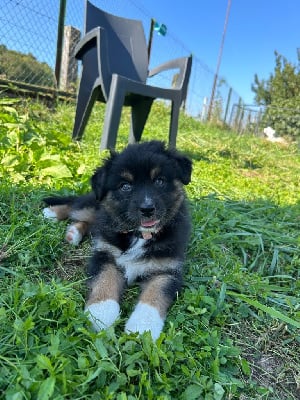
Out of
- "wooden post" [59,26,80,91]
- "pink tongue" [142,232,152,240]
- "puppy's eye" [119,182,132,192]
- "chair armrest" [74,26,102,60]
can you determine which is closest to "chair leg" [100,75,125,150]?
"chair armrest" [74,26,102,60]

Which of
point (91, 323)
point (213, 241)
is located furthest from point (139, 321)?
point (213, 241)

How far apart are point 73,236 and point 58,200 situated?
0.53 meters

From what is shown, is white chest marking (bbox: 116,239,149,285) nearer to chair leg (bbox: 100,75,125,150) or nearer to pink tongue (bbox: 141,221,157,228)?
pink tongue (bbox: 141,221,157,228)

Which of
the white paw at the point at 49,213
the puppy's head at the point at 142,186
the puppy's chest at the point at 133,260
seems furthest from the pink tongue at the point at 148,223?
the white paw at the point at 49,213

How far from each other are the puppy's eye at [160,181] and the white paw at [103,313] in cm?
83

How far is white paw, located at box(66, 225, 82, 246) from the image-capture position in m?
2.84

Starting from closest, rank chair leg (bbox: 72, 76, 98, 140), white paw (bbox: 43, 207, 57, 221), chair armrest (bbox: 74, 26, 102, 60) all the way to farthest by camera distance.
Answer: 1. white paw (bbox: 43, 207, 57, 221)
2. chair armrest (bbox: 74, 26, 102, 60)
3. chair leg (bbox: 72, 76, 98, 140)

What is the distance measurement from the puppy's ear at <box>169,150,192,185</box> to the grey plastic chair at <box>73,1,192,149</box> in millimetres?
2043

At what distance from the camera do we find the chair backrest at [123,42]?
573cm

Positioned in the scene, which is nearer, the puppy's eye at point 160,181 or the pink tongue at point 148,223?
the pink tongue at point 148,223

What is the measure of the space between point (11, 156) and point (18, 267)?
1.90m

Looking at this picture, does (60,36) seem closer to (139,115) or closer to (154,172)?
(139,115)

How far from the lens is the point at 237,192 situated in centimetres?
491

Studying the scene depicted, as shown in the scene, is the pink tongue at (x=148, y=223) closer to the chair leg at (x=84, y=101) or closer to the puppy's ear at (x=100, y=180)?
the puppy's ear at (x=100, y=180)
